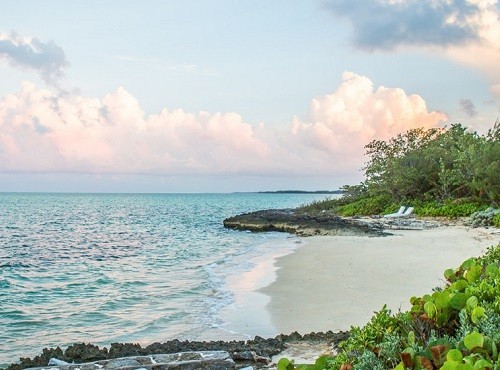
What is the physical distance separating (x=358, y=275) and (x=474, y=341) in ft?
40.0

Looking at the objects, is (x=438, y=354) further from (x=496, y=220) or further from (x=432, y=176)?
(x=432, y=176)

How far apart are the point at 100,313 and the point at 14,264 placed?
530 inches

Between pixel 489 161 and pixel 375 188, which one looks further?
pixel 375 188

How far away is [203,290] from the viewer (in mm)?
15172

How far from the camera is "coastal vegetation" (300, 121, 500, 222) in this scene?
108ft

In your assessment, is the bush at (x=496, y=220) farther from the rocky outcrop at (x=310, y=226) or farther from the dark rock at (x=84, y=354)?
the dark rock at (x=84, y=354)

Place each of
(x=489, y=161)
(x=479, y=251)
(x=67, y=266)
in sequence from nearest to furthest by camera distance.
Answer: (x=479, y=251) → (x=67, y=266) → (x=489, y=161)

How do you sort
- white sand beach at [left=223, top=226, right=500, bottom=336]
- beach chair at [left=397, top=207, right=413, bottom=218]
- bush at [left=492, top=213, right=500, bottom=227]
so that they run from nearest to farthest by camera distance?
white sand beach at [left=223, top=226, right=500, bottom=336] → bush at [left=492, top=213, right=500, bottom=227] → beach chair at [left=397, top=207, right=413, bottom=218]

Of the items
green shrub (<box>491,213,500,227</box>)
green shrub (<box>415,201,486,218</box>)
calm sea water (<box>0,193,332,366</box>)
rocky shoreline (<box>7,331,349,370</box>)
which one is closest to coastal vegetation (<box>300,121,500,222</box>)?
green shrub (<box>415,201,486,218</box>)

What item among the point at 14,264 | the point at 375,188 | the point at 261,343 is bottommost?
the point at 14,264

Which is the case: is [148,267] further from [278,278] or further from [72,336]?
[72,336]

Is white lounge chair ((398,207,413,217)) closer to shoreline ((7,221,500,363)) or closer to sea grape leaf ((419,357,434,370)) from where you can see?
shoreline ((7,221,500,363))

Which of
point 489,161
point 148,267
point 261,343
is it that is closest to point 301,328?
point 261,343

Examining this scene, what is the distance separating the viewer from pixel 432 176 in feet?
134
